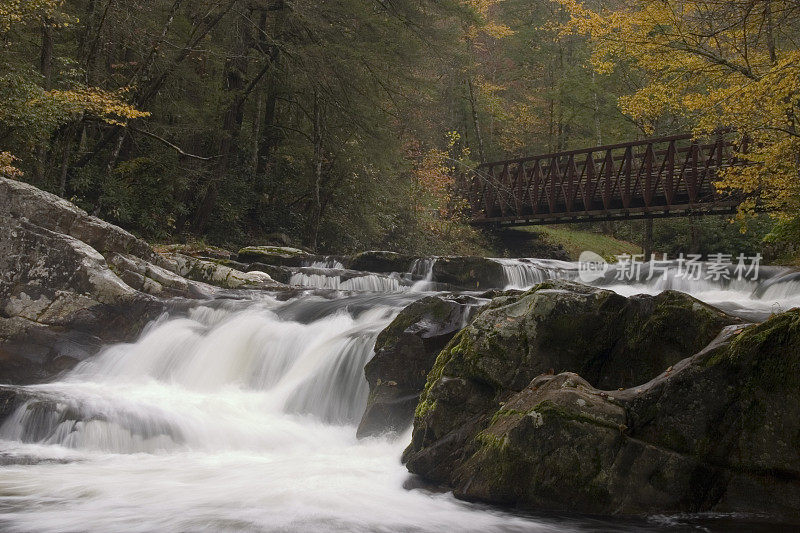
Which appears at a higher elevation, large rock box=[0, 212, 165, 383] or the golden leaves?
the golden leaves

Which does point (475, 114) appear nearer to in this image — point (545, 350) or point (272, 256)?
point (272, 256)

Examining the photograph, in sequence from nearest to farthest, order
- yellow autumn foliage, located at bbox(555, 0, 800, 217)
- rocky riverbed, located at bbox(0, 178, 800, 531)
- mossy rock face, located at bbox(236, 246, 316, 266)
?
rocky riverbed, located at bbox(0, 178, 800, 531), yellow autumn foliage, located at bbox(555, 0, 800, 217), mossy rock face, located at bbox(236, 246, 316, 266)

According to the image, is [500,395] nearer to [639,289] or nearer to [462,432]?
[462,432]

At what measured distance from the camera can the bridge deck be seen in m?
20.6

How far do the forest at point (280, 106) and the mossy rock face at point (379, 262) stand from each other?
2573 millimetres

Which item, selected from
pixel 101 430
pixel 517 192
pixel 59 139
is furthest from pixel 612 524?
pixel 517 192

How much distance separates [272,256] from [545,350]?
11135 millimetres

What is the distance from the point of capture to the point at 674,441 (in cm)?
460

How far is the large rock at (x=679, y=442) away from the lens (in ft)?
14.4

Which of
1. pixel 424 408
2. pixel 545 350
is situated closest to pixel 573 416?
pixel 545 350

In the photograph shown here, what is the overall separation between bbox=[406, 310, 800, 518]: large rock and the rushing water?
160 millimetres

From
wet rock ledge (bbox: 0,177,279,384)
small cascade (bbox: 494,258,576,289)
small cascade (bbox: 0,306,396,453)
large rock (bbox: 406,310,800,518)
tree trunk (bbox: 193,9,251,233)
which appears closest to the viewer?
large rock (bbox: 406,310,800,518)

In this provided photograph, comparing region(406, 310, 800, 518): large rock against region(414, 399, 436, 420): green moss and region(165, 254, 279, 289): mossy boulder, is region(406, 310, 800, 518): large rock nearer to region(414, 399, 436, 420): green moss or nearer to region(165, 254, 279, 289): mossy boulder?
region(414, 399, 436, 420): green moss

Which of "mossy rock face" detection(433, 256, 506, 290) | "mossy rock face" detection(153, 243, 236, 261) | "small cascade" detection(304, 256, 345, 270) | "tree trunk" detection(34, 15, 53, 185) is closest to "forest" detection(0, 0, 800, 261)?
"tree trunk" detection(34, 15, 53, 185)
